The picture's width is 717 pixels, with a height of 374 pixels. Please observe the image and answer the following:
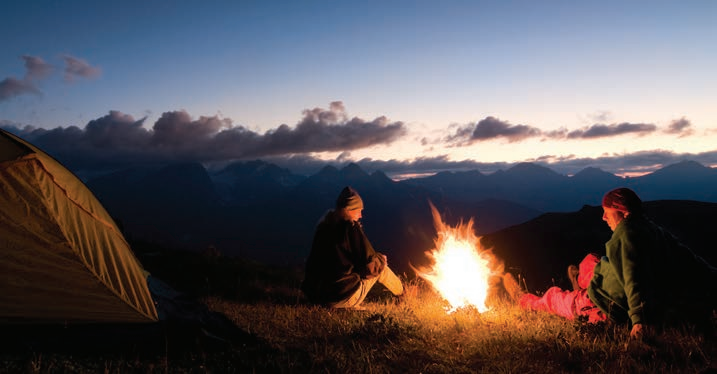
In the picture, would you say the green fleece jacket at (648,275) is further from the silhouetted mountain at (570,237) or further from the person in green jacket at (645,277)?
the silhouetted mountain at (570,237)

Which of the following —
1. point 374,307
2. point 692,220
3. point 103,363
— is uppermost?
point 103,363

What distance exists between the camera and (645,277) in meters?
5.50

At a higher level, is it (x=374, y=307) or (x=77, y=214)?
(x=77, y=214)

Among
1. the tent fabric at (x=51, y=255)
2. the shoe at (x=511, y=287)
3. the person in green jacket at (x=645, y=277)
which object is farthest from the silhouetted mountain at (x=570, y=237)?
the tent fabric at (x=51, y=255)

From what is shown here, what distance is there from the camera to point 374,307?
839 cm

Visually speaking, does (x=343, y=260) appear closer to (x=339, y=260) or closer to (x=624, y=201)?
(x=339, y=260)

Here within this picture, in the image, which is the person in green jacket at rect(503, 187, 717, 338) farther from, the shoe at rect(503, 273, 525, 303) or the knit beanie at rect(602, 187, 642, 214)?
the shoe at rect(503, 273, 525, 303)

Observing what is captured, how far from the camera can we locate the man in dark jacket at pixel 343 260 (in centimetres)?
786

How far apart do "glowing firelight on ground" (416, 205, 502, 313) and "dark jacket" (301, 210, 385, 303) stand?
188 centimetres

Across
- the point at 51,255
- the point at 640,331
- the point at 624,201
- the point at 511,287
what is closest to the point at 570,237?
the point at 511,287

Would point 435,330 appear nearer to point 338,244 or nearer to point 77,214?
point 338,244

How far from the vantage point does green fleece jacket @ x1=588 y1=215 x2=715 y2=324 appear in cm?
549

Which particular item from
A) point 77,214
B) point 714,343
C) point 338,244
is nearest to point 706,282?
point 714,343

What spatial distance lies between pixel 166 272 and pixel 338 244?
21.8ft
